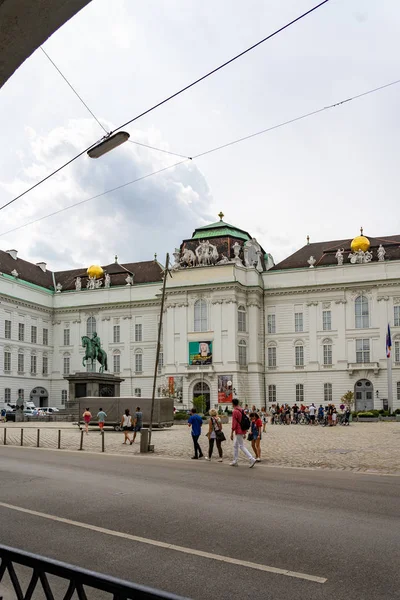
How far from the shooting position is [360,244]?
2749 inches

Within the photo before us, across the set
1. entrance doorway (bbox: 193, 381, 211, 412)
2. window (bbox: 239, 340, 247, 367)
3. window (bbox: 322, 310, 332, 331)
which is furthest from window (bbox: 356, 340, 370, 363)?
entrance doorway (bbox: 193, 381, 211, 412)

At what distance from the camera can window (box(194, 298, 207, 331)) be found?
239ft

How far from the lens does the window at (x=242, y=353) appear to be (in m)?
71.1

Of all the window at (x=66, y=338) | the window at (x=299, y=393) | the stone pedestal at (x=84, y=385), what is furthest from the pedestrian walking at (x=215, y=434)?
the window at (x=66, y=338)

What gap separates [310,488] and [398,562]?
6.23 m

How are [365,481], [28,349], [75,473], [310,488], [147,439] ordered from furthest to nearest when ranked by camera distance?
1. [28,349]
2. [147,439]
3. [75,473]
4. [365,481]
5. [310,488]

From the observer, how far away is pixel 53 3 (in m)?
6.20

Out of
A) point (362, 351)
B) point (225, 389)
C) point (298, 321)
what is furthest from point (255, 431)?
point (298, 321)

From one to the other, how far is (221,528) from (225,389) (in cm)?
6028

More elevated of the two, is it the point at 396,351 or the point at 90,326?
the point at 90,326

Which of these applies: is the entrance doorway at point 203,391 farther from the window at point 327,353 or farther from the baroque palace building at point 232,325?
the window at point 327,353

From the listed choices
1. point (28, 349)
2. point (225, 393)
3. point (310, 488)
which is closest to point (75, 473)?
point (310, 488)

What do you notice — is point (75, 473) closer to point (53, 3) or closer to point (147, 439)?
point (147, 439)

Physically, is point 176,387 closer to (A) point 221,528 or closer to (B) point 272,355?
(B) point 272,355
